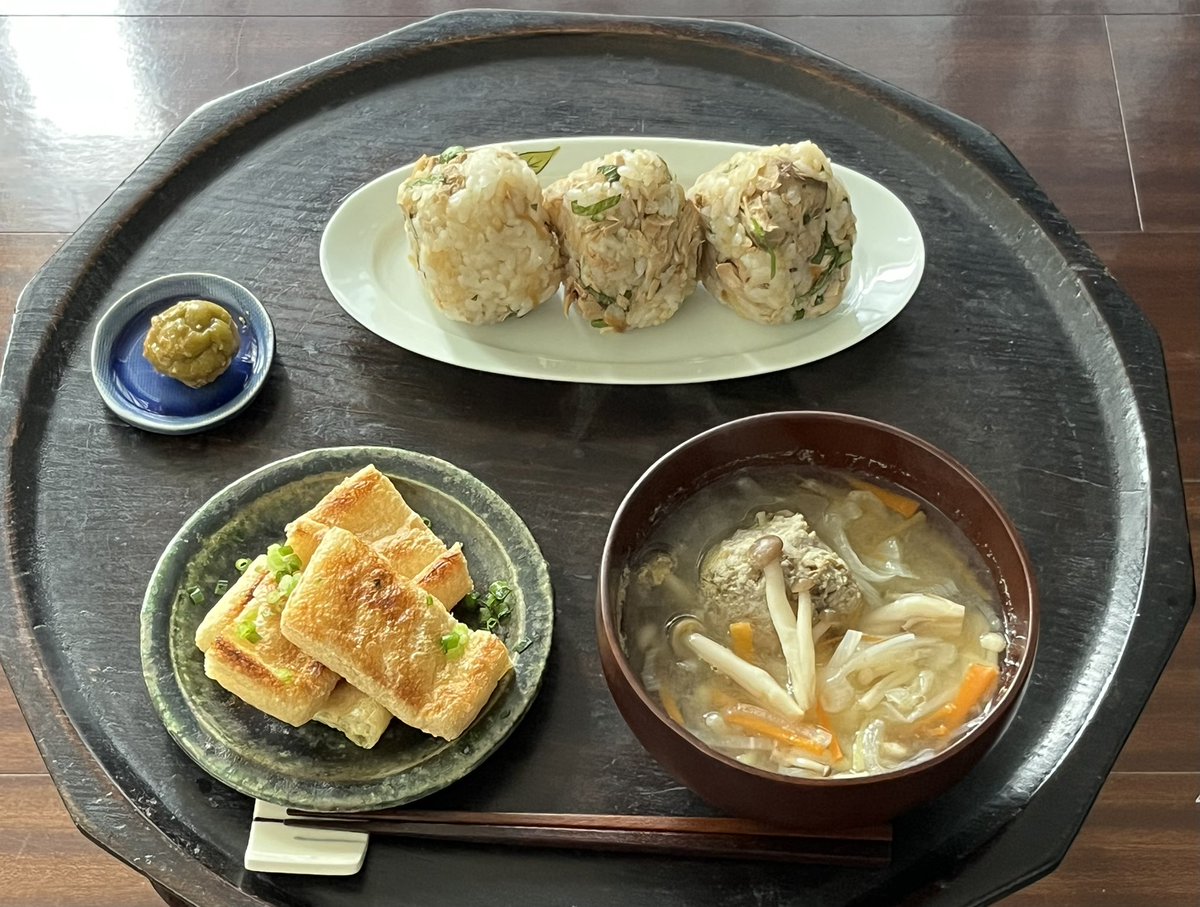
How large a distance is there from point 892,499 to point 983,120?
57.6 inches

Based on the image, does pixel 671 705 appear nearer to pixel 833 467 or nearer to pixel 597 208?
pixel 833 467

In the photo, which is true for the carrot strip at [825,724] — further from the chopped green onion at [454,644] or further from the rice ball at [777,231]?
the rice ball at [777,231]

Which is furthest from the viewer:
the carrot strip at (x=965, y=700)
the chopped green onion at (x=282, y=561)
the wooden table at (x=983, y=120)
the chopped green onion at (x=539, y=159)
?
the wooden table at (x=983, y=120)

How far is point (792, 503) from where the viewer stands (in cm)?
116

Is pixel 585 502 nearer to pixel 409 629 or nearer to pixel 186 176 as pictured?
pixel 409 629

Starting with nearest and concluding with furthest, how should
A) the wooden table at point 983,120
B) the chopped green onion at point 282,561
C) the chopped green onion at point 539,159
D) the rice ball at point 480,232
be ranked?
the chopped green onion at point 282,561 → the rice ball at point 480,232 → the chopped green onion at point 539,159 → the wooden table at point 983,120

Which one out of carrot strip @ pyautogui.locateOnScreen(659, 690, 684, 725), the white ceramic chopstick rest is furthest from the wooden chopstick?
carrot strip @ pyautogui.locateOnScreen(659, 690, 684, 725)

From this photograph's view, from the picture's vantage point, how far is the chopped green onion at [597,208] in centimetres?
134

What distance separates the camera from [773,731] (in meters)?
1.04

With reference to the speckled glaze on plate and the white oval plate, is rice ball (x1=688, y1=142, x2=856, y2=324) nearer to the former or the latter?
the white oval plate

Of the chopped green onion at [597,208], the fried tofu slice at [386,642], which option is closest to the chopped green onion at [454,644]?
the fried tofu slice at [386,642]

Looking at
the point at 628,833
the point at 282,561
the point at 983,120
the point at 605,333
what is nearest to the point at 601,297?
the point at 605,333

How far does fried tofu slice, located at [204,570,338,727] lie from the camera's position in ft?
3.61

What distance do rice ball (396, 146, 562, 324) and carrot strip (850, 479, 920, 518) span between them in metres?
0.49
